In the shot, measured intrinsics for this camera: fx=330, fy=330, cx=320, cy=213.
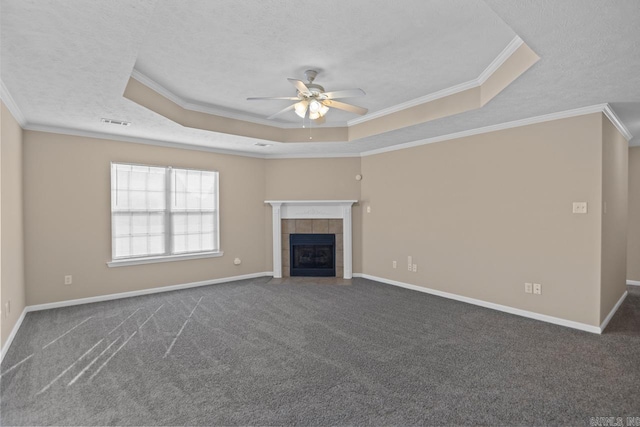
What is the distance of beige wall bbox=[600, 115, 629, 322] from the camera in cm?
367

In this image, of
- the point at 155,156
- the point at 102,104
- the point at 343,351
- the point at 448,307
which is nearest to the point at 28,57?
the point at 102,104

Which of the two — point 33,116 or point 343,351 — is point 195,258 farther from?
point 343,351

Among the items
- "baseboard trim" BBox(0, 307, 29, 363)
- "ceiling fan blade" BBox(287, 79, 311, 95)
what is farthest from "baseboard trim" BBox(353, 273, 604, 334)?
"baseboard trim" BBox(0, 307, 29, 363)

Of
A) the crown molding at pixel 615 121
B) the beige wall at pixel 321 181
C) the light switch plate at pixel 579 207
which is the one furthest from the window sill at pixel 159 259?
the crown molding at pixel 615 121

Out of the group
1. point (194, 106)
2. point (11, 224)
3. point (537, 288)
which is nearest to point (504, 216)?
point (537, 288)

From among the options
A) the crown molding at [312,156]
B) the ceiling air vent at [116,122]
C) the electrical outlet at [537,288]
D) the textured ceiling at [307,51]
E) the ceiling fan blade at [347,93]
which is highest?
the textured ceiling at [307,51]

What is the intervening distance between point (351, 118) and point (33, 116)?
4.05m

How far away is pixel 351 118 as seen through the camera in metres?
5.12

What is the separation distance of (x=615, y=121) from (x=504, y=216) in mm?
1654

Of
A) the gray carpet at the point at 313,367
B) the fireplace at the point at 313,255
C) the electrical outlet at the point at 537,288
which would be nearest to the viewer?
the gray carpet at the point at 313,367

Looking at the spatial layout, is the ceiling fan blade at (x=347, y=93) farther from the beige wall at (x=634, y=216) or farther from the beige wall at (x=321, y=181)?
the beige wall at (x=634, y=216)

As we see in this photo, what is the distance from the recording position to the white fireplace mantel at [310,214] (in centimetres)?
639

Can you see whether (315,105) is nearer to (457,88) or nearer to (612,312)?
(457,88)

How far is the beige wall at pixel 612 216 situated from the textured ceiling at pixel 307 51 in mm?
388
